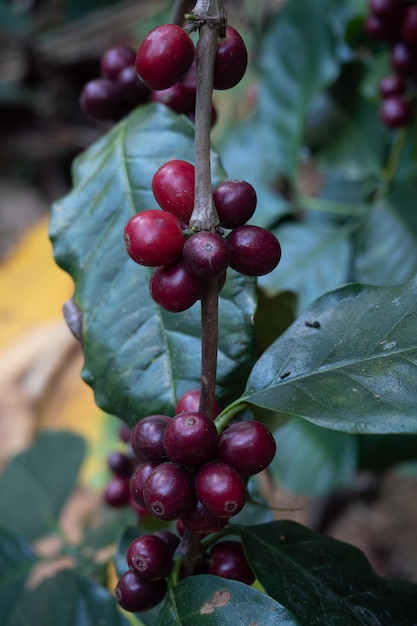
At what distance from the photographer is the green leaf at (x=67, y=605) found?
2.52ft

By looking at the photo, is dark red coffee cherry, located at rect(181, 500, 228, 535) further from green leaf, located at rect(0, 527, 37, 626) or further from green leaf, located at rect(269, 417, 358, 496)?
green leaf, located at rect(269, 417, 358, 496)

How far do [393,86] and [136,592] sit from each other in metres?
0.79

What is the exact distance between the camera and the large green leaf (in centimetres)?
58

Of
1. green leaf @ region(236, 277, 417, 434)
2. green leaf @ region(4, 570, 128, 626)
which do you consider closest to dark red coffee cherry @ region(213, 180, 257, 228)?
green leaf @ region(236, 277, 417, 434)

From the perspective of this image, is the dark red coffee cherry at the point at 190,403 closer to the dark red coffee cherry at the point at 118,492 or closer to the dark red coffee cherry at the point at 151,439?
the dark red coffee cherry at the point at 151,439

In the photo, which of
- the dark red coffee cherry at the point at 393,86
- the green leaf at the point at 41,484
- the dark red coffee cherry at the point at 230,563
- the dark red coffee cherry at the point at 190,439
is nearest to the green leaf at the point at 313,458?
the green leaf at the point at 41,484

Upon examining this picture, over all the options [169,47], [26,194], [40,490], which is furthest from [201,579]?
[26,194]

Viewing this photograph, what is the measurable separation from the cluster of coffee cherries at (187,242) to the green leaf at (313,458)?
0.80m

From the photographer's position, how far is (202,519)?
483 millimetres

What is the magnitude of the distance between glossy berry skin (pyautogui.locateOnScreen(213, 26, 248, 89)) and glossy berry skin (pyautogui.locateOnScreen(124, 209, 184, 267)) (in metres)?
0.11

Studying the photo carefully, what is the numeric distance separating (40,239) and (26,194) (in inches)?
29.7

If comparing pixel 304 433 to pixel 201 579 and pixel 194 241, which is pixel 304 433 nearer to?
pixel 201 579

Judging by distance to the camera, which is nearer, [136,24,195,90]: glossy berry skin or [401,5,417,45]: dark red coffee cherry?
[136,24,195,90]: glossy berry skin

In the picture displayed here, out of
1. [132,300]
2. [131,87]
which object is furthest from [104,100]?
[132,300]
